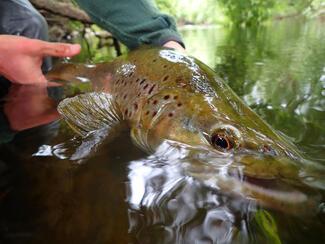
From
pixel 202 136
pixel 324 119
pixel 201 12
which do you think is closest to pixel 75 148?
pixel 202 136

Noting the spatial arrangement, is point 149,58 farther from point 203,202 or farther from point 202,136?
point 203,202

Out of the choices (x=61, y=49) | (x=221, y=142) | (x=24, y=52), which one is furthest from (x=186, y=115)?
(x=24, y=52)

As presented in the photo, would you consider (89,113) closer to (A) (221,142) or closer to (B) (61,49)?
(B) (61,49)

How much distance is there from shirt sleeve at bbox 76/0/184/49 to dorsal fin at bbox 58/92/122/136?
709mm

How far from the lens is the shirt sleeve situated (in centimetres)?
228

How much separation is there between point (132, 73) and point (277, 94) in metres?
0.96

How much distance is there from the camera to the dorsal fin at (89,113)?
1592 millimetres

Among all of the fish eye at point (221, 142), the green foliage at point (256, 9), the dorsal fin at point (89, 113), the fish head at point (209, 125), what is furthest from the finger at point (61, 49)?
the green foliage at point (256, 9)

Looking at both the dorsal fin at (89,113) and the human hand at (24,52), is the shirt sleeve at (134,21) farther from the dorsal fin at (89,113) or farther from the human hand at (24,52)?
the dorsal fin at (89,113)

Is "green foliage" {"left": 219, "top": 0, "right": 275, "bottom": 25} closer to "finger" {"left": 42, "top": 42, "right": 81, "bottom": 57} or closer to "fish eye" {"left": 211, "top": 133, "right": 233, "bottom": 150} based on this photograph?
"finger" {"left": 42, "top": 42, "right": 81, "bottom": 57}

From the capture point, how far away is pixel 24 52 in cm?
208

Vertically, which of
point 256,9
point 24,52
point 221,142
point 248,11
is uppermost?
point 24,52

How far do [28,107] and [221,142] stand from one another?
130cm

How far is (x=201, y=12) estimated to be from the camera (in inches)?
1180
